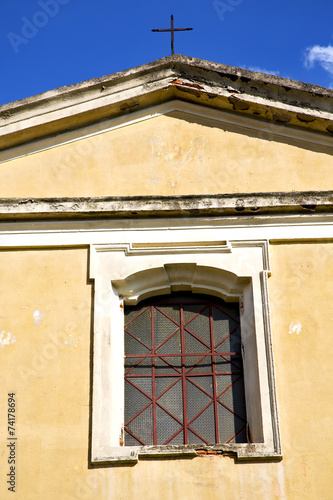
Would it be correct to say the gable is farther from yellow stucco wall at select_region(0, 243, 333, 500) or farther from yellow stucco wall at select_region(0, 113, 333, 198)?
yellow stucco wall at select_region(0, 243, 333, 500)

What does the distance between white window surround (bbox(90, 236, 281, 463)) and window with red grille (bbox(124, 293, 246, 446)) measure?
120mm

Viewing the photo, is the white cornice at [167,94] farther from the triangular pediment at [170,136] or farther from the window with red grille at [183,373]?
the window with red grille at [183,373]

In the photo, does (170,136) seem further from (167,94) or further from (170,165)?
(167,94)

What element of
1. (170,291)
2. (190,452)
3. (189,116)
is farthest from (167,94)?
(190,452)

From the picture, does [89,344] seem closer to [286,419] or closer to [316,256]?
[286,419]

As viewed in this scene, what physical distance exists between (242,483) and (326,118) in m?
3.97

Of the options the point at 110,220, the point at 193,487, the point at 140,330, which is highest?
the point at 110,220

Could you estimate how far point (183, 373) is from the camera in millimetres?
7285

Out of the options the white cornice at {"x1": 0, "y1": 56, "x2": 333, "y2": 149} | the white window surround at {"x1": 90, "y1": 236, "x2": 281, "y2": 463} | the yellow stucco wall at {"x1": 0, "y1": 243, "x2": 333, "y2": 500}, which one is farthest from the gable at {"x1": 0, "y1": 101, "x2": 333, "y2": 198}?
the yellow stucco wall at {"x1": 0, "y1": 243, "x2": 333, "y2": 500}

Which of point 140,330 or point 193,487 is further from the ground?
point 140,330

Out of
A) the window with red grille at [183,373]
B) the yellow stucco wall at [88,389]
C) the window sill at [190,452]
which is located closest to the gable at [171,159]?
the yellow stucco wall at [88,389]

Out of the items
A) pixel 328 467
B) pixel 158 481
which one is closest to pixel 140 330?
pixel 158 481

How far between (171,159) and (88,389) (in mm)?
2724

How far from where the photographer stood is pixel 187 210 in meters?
7.63
